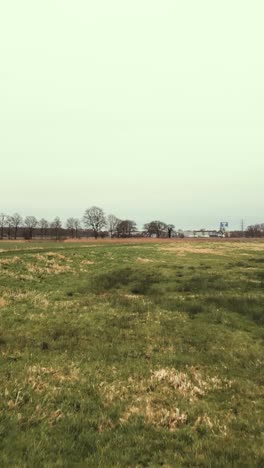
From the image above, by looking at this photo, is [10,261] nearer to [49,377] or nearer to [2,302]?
[2,302]

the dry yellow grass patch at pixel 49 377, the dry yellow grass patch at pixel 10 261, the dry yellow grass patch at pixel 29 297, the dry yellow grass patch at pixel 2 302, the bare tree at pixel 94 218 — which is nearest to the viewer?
the dry yellow grass patch at pixel 49 377

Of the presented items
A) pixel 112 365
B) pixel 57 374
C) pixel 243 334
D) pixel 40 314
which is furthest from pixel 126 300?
pixel 57 374

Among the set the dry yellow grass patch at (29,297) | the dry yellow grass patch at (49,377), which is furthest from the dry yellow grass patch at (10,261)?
the dry yellow grass patch at (49,377)

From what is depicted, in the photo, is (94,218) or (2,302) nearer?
(2,302)

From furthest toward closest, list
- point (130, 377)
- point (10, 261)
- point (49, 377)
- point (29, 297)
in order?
point (10, 261)
point (29, 297)
point (130, 377)
point (49, 377)

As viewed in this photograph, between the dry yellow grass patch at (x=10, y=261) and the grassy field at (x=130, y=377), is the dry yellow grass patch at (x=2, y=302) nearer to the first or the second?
the grassy field at (x=130, y=377)

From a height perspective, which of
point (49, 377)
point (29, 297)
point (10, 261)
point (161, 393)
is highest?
point (10, 261)

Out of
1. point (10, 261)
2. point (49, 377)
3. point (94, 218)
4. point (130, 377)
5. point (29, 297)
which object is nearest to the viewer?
point (49, 377)

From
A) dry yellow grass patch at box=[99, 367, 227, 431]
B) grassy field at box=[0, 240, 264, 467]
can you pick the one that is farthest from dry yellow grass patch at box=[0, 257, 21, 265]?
dry yellow grass patch at box=[99, 367, 227, 431]

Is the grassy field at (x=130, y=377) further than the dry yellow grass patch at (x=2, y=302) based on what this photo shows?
No

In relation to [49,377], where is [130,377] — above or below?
below

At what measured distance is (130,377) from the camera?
11.3 m

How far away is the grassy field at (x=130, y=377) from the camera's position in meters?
7.39

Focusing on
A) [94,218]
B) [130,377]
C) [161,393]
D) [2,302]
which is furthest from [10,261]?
[94,218]
